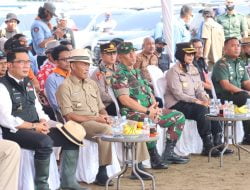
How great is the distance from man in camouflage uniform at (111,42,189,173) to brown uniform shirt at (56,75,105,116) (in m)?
0.40

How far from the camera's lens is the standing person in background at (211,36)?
1355 cm

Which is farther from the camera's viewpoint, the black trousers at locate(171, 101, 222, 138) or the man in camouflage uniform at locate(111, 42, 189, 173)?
the black trousers at locate(171, 101, 222, 138)

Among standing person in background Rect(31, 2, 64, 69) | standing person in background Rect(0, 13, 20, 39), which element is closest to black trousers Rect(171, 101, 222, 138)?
standing person in background Rect(31, 2, 64, 69)

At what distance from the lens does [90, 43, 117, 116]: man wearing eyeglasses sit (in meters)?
8.14

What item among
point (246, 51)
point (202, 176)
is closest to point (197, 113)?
point (202, 176)

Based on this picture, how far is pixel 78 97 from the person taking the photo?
7.24 m

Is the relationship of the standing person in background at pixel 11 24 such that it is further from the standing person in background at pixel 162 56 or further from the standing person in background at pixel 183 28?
the standing person in background at pixel 183 28

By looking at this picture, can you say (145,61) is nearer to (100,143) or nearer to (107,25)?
(100,143)

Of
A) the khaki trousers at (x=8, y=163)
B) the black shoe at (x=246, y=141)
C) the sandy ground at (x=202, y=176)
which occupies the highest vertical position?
the khaki trousers at (x=8, y=163)

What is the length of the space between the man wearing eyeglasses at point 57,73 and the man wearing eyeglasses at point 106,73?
0.47 m

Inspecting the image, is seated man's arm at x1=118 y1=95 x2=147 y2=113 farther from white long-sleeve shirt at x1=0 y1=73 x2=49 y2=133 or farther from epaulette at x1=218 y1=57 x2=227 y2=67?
epaulette at x1=218 y1=57 x2=227 y2=67

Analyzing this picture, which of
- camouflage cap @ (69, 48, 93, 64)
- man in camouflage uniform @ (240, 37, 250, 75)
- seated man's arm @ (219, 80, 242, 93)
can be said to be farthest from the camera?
man in camouflage uniform @ (240, 37, 250, 75)

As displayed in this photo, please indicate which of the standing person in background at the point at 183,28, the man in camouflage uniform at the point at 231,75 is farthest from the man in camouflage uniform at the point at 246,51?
the standing person in background at the point at 183,28

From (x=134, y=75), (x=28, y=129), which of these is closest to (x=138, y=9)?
(x=134, y=75)
